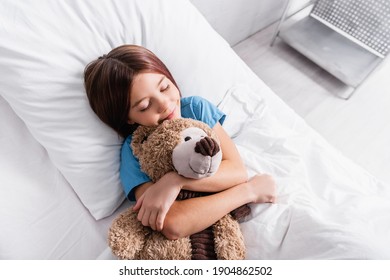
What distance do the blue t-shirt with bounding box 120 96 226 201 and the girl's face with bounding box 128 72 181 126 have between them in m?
0.09

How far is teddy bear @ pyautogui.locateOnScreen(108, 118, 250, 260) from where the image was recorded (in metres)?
0.54

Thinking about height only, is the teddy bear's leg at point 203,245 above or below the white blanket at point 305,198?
below

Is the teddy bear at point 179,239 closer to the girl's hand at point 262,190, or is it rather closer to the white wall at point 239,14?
the girl's hand at point 262,190

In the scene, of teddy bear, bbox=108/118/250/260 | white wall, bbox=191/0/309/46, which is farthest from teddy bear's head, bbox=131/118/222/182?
white wall, bbox=191/0/309/46

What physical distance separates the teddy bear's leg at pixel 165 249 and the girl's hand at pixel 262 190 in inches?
8.1

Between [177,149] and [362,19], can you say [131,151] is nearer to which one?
[177,149]

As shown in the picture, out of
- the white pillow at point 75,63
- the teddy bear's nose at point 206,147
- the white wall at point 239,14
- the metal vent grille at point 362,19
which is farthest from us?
the metal vent grille at point 362,19

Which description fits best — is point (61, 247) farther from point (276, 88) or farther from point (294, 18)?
point (294, 18)

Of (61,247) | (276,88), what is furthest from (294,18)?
(61,247)

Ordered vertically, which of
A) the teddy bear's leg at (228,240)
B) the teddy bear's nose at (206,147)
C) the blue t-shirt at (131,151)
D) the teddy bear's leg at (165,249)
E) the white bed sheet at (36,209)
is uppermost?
the teddy bear's nose at (206,147)

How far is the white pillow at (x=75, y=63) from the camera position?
1.97 feet

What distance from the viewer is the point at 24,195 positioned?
67cm

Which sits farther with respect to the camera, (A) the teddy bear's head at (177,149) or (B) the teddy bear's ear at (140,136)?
(B) the teddy bear's ear at (140,136)

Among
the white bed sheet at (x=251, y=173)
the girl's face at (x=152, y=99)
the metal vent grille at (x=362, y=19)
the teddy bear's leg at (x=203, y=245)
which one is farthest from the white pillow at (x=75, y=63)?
the metal vent grille at (x=362, y=19)
